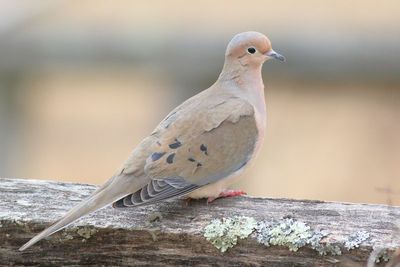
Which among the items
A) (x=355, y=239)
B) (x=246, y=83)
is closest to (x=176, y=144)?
(x=246, y=83)

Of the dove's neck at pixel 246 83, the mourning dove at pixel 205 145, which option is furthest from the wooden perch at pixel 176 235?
the dove's neck at pixel 246 83

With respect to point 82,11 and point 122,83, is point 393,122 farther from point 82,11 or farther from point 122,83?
point 82,11

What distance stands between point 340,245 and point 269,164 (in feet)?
15.1

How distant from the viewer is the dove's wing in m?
4.50

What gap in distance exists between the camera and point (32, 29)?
7.89 metres

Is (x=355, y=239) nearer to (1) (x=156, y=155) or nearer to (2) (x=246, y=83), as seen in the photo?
(1) (x=156, y=155)

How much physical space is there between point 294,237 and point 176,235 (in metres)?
0.41

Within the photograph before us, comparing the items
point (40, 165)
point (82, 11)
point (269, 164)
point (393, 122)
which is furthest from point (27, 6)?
point (393, 122)

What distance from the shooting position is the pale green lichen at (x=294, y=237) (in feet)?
12.9

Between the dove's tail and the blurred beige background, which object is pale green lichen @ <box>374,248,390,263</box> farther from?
the blurred beige background

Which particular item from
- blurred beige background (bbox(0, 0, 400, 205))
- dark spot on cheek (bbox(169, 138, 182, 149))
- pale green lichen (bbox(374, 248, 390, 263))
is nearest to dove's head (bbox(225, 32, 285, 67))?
dark spot on cheek (bbox(169, 138, 182, 149))

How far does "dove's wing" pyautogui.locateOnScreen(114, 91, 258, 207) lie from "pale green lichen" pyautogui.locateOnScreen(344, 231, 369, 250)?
0.75m

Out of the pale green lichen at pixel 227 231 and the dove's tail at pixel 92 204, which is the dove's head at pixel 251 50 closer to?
the dove's tail at pixel 92 204

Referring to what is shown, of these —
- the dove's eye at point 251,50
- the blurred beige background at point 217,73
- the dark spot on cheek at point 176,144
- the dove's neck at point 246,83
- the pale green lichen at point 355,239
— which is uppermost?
the blurred beige background at point 217,73
